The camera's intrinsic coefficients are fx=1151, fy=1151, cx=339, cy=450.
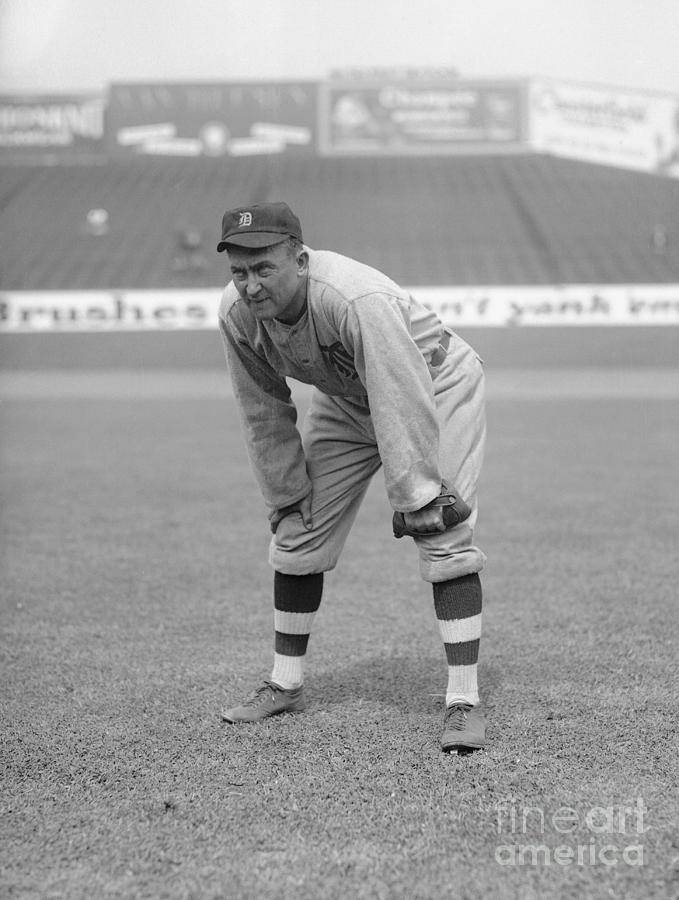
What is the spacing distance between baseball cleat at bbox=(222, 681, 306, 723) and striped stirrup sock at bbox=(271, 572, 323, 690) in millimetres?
34

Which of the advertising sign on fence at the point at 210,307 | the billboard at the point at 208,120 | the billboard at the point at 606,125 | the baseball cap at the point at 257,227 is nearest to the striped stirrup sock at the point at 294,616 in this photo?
the baseball cap at the point at 257,227

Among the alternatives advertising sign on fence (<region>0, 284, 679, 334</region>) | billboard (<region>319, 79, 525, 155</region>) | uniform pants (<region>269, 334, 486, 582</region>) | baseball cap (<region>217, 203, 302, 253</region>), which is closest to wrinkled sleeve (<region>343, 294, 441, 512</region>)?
uniform pants (<region>269, 334, 486, 582</region>)

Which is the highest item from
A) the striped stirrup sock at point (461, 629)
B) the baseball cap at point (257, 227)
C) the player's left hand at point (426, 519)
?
the baseball cap at point (257, 227)

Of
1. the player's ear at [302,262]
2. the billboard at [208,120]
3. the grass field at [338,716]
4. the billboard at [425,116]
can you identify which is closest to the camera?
the grass field at [338,716]

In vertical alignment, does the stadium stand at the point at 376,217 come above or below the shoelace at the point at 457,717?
below

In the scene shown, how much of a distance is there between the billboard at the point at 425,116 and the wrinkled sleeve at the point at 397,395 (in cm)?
3699

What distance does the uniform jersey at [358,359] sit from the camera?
129 inches

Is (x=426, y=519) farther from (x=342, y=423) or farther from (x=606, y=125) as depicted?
(x=606, y=125)

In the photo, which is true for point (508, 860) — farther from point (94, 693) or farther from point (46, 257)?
point (46, 257)

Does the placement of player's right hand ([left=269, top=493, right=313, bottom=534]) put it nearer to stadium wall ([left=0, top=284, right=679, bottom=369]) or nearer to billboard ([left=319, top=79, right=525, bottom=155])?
stadium wall ([left=0, top=284, right=679, bottom=369])

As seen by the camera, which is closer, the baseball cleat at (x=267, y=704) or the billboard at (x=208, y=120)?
the baseball cleat at (x=267, y=704)

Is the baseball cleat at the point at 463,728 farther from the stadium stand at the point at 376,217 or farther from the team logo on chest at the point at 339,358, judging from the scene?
the stadium stand at the point at 376,217

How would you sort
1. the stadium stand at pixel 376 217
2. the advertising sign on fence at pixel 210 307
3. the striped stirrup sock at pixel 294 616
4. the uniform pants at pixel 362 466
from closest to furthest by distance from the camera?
1. the uniform pants at pixel 362 466
2. the striped stirrup sock at pixel 294 616
3. the advertising sign on fence at pixel 210 307
4. the stadium stand at pixel 376 217

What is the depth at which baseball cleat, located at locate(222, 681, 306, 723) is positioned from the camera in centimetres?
365
